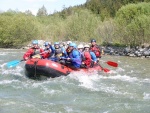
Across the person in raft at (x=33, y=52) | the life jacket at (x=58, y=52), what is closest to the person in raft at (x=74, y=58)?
the life jacket at (x=58, y=52)

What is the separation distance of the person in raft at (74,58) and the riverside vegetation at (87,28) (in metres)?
15.6

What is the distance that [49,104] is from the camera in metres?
7.98

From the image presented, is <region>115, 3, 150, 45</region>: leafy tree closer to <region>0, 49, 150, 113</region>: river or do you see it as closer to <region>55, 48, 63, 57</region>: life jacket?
<region>0, 49, 150, 113</region>: river

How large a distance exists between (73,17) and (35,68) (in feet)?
87.9

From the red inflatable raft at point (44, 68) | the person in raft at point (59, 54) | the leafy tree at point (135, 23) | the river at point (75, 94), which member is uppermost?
the leafy tree at point (135, 23)

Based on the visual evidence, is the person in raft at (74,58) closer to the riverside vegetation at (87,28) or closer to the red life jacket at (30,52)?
the red life jacket at (30,52)

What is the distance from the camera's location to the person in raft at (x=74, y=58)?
38.6ft

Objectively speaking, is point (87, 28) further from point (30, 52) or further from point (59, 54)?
point (30, 52)

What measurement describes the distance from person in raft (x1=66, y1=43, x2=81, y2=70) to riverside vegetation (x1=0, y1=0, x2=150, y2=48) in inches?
612

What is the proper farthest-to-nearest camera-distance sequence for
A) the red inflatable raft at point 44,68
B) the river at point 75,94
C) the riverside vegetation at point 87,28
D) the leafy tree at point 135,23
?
the riverside vegetation at point 87,28, the leafy tree at point 135,23, the red inflatable raft at point 44,68, the river at point 75,94

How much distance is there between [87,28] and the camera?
36.3m

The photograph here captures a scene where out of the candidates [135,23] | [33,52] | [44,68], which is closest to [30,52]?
[33,52]

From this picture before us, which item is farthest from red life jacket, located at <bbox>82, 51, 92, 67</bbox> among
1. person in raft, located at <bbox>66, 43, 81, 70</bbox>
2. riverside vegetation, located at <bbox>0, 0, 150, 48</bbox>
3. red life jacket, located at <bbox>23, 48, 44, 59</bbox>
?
riverside vegetation, located at <bbox>0, 0, 150, 48</bbox>

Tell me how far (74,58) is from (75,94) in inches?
108
